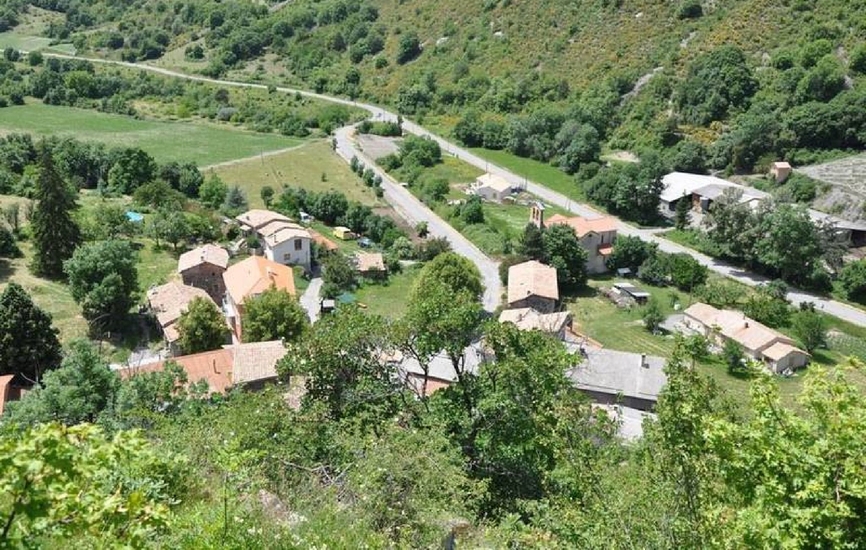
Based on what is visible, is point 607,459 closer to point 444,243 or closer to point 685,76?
point 444,243

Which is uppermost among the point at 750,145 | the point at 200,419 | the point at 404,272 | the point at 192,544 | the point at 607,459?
the point at 192,544

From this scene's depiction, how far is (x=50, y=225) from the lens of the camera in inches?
1494

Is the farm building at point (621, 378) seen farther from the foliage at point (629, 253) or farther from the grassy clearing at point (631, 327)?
the foliage at point (629, 253)

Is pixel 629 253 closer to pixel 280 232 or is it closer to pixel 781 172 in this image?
pixel 781 172

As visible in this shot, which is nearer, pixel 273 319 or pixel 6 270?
pixel 273 319

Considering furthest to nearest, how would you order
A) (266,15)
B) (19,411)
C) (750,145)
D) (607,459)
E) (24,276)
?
(266,15) → (750,145) → (24,276) → (19,411) → (607,459)

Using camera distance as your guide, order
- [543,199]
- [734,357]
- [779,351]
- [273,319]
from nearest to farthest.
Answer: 1. [273,319]
2. [734,357]
3. [779,351]
4. [543,199]

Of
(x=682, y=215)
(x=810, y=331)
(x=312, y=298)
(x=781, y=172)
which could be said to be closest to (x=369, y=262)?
(x=312, y=298)

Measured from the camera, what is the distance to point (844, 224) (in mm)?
47438

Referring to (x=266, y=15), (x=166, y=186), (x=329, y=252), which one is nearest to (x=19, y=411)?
(x=329, y=252)

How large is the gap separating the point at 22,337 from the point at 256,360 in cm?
886

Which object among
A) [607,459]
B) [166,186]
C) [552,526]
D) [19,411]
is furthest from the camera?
[166,186]

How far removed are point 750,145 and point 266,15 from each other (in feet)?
281

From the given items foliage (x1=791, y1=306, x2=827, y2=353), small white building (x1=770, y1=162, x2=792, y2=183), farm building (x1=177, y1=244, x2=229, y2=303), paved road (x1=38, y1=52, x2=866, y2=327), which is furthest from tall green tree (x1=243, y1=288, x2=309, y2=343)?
small white building (x1=770, y1=162, x2=792, y2=183)
